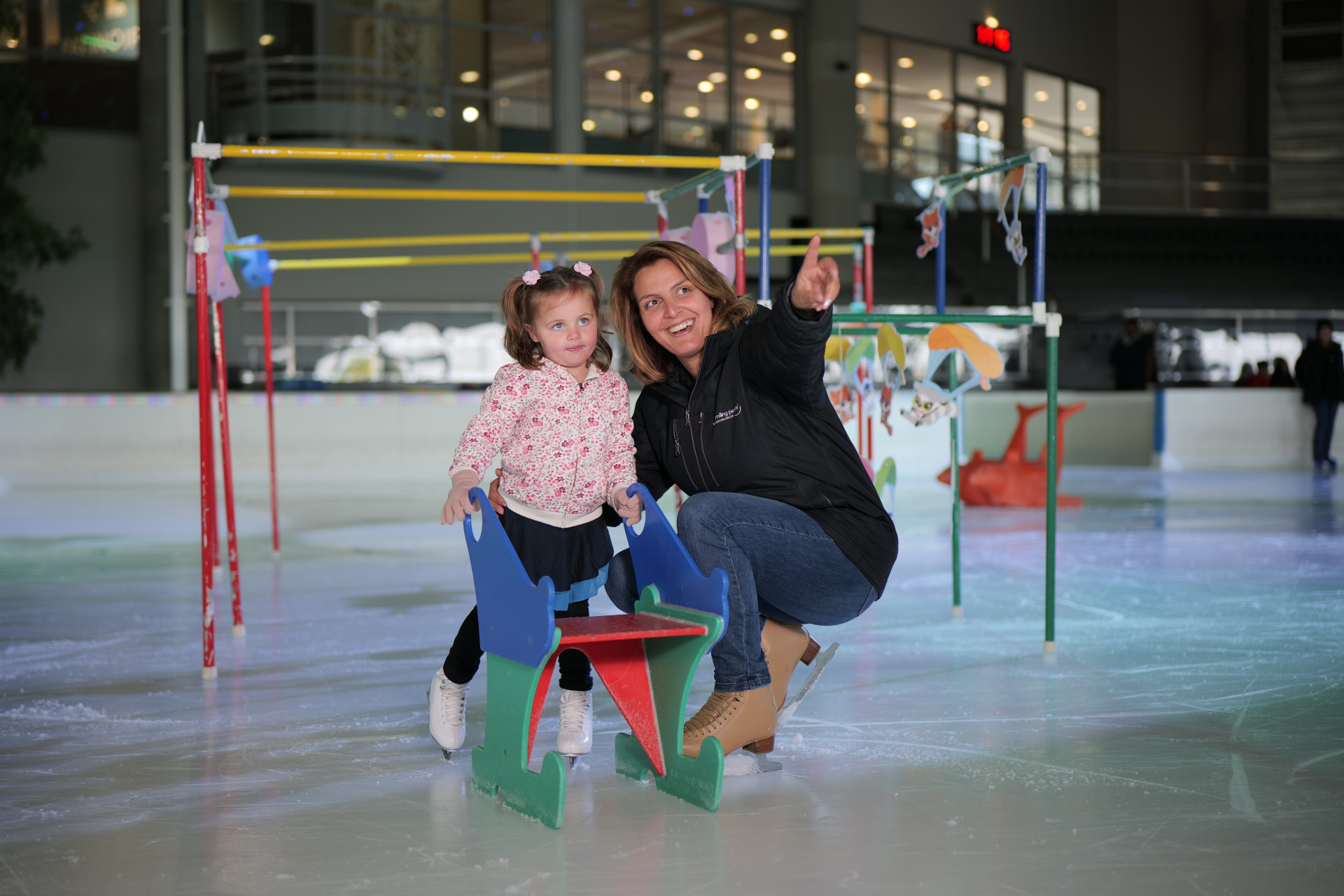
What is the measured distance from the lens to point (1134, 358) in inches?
527

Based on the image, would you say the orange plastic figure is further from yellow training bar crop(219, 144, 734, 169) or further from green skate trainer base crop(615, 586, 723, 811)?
green skate trainer base crop(615, 586, 723, 811)

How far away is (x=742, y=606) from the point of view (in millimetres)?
2383

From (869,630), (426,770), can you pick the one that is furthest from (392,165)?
(426,770)

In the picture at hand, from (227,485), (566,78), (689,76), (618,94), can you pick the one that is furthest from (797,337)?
(689,76)

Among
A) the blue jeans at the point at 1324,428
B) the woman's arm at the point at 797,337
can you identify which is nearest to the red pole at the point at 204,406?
the woman's arm at the point at 797,337

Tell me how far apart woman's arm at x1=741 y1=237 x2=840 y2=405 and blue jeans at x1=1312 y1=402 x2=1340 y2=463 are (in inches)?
415

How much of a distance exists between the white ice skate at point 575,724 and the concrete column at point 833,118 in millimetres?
14328

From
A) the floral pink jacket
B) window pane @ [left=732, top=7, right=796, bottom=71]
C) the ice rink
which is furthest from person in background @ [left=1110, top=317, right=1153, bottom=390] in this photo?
the floral pink jacket

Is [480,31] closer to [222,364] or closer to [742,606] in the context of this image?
[222,364]

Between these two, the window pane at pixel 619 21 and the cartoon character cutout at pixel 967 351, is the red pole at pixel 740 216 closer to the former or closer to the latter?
the cartoon character cutout at pixel 967 351

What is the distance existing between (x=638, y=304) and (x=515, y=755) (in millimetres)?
947

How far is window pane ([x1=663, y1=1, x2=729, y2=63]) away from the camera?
1653 cm

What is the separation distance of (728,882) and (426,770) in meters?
0.85

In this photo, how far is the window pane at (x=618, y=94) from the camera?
15836 mm
